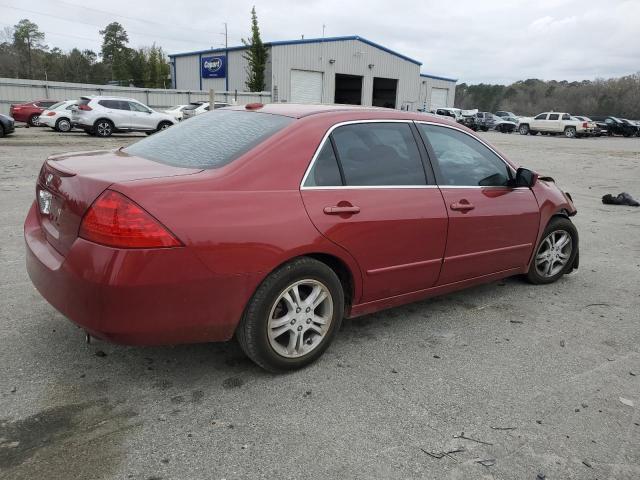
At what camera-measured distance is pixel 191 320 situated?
2.66 metres

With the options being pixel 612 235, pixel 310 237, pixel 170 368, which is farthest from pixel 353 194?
pixel 612 235

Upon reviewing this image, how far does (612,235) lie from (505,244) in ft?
12.8

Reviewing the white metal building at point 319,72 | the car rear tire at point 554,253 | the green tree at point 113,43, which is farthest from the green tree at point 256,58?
the green tree at point 113,43

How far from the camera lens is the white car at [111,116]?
20234 mm

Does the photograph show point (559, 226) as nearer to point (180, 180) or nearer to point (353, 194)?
point (353, 194)

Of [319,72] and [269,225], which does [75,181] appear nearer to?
[269,225]

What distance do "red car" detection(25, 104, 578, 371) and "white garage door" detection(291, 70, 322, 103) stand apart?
37.2 meters

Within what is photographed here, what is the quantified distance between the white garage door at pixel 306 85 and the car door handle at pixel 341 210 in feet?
124

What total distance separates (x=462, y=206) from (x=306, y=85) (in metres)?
38.4

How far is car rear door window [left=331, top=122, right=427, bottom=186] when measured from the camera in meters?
3.30

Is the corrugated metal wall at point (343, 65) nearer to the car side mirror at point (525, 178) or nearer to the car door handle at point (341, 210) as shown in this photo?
the car side mirror at point (525, 178)

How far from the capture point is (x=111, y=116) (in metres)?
20.6

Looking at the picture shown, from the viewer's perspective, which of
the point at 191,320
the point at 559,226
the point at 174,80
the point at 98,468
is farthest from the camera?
the point at 174,80

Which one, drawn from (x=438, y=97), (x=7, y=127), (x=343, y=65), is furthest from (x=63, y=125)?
(x=438, y=97)
